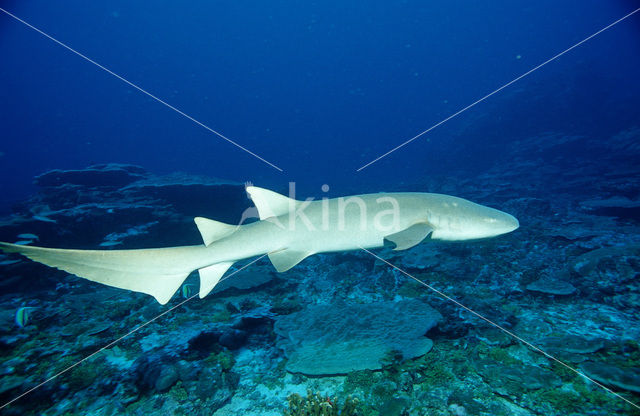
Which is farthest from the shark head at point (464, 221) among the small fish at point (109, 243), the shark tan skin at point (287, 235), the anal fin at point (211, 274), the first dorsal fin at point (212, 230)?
the small fish at point (109, 243)

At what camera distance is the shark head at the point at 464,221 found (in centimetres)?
378

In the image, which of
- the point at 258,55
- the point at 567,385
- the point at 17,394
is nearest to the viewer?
the point at 567,385

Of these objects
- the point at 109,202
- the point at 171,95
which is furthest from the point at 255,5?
the point at 109,202

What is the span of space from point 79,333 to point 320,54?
209630 mm

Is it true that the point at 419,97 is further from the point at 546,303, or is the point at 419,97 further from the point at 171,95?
the point at 546,303

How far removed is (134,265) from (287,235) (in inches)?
66.6

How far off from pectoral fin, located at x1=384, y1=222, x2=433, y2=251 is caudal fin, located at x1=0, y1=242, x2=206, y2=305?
232cm

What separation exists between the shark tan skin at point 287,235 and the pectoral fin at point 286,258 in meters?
0.01

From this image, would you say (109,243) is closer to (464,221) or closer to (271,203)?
(271,203)

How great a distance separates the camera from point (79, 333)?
17.3ft

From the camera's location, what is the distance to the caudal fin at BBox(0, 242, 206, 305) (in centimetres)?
243

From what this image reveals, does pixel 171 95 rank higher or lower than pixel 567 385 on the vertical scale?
higher

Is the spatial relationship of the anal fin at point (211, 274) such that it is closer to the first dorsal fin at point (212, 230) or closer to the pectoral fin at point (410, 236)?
the first dorsal fin at point (212, 230)

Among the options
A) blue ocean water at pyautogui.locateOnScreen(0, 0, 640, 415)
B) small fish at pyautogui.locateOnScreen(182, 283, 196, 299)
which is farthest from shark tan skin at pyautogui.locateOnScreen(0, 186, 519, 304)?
small fish at pyautogui.locateOnScreen(182, 283, 196, 299)
